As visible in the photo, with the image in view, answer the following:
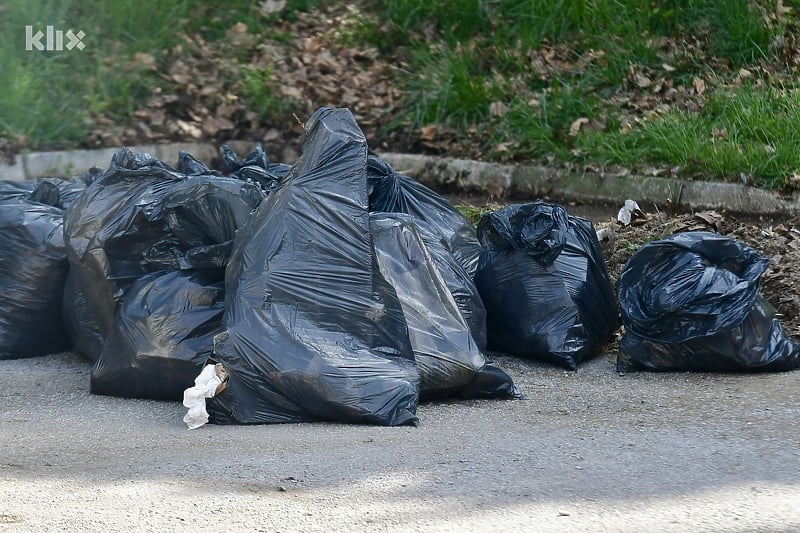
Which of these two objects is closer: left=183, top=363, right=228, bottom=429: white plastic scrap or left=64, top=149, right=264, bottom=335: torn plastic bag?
left=183, top=363, right=228, bottom=429: white plastic scrap

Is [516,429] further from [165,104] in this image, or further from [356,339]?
[165,104]

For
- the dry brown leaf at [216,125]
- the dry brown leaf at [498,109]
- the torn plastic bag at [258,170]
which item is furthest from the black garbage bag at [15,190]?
the dry brown leaf at [498,109]

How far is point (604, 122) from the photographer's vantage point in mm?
6504

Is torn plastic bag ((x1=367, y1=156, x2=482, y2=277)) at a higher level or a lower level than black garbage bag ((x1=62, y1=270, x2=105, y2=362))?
higher

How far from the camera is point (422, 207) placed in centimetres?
423

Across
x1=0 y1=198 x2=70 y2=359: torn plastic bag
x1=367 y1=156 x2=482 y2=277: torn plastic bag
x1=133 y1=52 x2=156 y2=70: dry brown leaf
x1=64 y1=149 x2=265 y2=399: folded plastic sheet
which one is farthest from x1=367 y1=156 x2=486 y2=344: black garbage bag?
x1=133 y1=52 x2=156 y2=70: dry brown leaf

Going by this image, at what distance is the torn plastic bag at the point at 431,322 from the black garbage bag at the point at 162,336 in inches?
23.3

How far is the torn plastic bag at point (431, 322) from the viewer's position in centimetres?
344

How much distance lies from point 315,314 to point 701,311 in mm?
1301

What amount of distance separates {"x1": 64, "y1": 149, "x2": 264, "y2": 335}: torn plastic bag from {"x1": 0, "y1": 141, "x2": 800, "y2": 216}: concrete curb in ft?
9.03

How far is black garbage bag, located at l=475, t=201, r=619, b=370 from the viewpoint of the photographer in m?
4.02

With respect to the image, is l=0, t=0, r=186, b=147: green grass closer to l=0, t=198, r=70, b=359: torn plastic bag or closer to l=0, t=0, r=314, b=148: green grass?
l=0, t=0, r=314, b=148: green grass

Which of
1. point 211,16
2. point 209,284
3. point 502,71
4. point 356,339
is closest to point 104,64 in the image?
point 211,16

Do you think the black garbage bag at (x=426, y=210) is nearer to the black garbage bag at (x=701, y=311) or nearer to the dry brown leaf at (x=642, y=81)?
the black garbage bag at (x=701, y=311)
